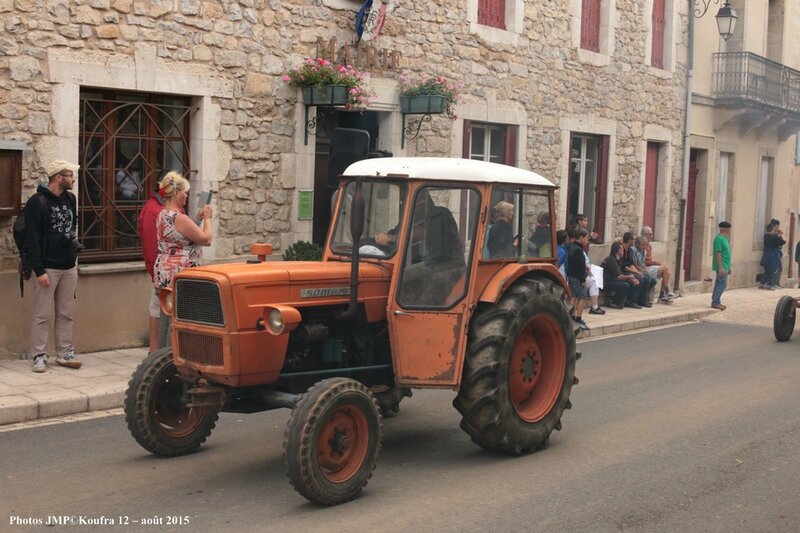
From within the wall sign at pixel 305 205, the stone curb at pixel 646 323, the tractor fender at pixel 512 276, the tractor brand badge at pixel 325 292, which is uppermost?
the wall sign at pixel 305 205

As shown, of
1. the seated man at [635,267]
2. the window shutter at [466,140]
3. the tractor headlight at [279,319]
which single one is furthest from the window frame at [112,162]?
the seated man at [635,267]

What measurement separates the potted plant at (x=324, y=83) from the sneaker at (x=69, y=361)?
4.35m

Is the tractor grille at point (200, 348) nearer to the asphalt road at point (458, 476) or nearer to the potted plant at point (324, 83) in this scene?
the asphalt road at point (458, 476)

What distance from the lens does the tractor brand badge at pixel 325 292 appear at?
638 cm

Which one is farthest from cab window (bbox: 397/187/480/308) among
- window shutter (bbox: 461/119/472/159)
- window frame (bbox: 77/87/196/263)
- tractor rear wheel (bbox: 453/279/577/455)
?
window shutter (bbox: 461/119/472/159)

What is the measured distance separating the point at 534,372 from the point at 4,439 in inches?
145

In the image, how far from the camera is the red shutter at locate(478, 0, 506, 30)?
1591 cm

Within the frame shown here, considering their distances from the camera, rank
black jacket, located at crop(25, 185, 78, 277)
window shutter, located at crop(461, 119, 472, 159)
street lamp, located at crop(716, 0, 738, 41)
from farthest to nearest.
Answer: street lamp, located at crop(716, 0, 738, 41) < window shutter, located at crop(461, 119, 472, 159) < black jacket, located at crop(25, 185, 78, 277)

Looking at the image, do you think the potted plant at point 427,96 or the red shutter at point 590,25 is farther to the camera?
the red shutter at point 590,25

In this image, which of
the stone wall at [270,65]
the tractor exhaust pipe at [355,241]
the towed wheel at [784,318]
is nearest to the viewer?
the tractor exhaust pipe at [355,241]

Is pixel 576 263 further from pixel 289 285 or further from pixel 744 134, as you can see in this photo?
pixel 744 134

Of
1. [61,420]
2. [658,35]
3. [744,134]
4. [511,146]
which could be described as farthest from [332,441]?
[744,134]

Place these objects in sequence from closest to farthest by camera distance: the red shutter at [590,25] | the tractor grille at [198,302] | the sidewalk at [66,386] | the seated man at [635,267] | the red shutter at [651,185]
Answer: the tractor grille at [198,302]
the sidewalk at [66,386]
the seated man at [635,267]
the red shutter at [590,25]
the red shutter at [651,185]

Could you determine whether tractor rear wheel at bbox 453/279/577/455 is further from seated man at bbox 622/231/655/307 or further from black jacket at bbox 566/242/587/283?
seated man at bbox 622/231/655/307
